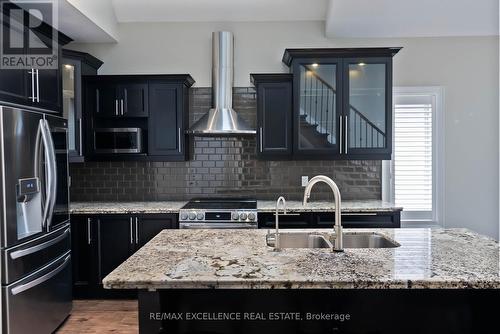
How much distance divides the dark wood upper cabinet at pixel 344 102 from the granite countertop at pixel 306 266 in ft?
6.01

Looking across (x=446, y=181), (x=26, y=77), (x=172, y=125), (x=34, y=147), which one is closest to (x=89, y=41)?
(x=172, y=125)

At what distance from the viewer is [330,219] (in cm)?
372

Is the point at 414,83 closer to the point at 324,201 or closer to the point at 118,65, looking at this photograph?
the point at 324,201

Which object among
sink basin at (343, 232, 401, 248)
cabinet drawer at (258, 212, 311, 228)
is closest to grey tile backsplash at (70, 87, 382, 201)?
cabinet drawer at (258, 212, 311, 228)

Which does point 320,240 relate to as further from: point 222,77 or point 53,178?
point 222,77

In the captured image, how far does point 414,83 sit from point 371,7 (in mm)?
1093

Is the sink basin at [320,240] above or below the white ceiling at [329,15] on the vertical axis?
below

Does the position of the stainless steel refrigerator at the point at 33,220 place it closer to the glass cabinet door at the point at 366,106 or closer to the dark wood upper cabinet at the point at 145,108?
the dark wood upper cabinet at the point at 145,108

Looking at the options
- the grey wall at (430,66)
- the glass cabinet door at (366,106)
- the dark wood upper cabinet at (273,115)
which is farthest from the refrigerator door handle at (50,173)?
the glass cabinet door at (366,106)

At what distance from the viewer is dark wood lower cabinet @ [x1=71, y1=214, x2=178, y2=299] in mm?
3754

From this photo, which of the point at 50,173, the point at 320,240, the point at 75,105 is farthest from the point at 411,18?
the point at 50,173

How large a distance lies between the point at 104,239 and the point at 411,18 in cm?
415

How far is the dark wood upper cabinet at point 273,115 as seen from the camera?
13.3 ft

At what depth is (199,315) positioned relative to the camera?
180cm
